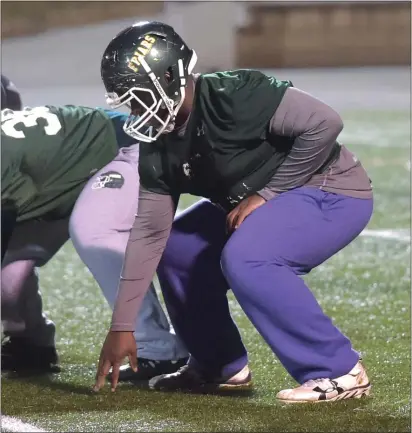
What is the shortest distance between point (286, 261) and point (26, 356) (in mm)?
1167

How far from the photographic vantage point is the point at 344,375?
10.4 ft

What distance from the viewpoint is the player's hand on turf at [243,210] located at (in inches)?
124

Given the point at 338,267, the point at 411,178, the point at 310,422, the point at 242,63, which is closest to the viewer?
the point at 310,422

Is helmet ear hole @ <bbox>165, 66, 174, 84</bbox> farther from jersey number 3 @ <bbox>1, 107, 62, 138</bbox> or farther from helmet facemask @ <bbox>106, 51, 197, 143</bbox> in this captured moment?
jersey number 3 @ <bbox>1, 107, 62, 138</bbox>

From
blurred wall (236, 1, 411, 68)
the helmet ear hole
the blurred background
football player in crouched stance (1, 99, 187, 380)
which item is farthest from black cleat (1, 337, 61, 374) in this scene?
blurred wall (236, 1, 411, 68)

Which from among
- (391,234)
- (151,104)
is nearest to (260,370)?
(151,104)

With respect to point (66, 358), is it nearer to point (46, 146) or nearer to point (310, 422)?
point (46, 146)

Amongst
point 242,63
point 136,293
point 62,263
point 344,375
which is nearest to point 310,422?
point 344,375

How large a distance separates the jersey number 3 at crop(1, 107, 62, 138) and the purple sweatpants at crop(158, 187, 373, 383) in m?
0.61

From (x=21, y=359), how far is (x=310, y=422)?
1.28m

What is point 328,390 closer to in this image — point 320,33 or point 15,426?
point 15,426

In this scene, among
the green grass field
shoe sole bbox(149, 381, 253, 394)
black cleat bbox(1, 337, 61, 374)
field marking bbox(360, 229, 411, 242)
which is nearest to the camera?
the green grass field

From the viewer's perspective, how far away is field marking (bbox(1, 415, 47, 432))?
302 centimetres

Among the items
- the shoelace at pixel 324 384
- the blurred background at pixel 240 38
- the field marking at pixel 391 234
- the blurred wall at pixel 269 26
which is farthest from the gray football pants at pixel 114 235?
the blurred wall at pixel 269 26
